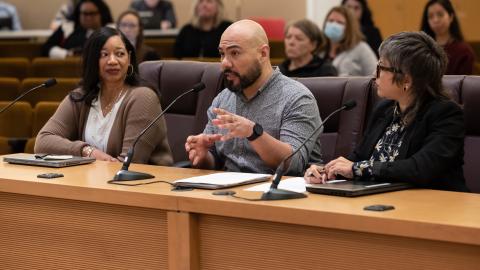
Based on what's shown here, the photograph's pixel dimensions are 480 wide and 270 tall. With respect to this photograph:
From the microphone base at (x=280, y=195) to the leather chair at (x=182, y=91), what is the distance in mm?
1534

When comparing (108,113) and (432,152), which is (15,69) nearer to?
(108,113)

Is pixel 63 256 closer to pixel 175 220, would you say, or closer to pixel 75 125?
pixel 175 220

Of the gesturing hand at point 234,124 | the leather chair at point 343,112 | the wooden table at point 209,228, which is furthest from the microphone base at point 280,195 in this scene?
the leather chair at point 343,112

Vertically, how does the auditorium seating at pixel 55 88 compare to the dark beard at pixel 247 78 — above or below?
below

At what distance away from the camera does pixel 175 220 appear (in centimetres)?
277

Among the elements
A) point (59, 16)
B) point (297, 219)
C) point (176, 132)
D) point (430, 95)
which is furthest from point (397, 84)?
point (59, 16)

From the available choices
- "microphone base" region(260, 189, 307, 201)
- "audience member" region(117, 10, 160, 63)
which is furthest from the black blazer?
"audience member" region(117, 10, 160, 63)

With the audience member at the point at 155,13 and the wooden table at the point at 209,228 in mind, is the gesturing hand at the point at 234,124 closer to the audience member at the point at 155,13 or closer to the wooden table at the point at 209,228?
the wooden table at the point at 209,228

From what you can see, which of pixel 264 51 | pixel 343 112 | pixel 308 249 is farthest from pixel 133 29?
pixel 308 249

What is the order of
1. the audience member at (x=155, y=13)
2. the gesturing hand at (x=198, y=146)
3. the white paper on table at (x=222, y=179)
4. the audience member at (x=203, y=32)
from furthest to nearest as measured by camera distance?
the audience member at (x=155, y=13) → the audience member at (x=203, y=32) → the gesturing hand at (x=198, y=146) → the white paper on table at (x=222, y=179)

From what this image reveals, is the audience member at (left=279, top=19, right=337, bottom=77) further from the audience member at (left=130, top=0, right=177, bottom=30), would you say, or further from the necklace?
the audience member at (left=130, top=0, right=177, bottom=30)

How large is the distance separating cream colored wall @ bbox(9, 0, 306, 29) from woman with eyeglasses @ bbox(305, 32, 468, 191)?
602 cm

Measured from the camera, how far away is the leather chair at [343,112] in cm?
379

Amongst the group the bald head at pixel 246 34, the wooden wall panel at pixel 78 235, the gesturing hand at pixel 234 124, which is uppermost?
the bald head at pixel 246 34
